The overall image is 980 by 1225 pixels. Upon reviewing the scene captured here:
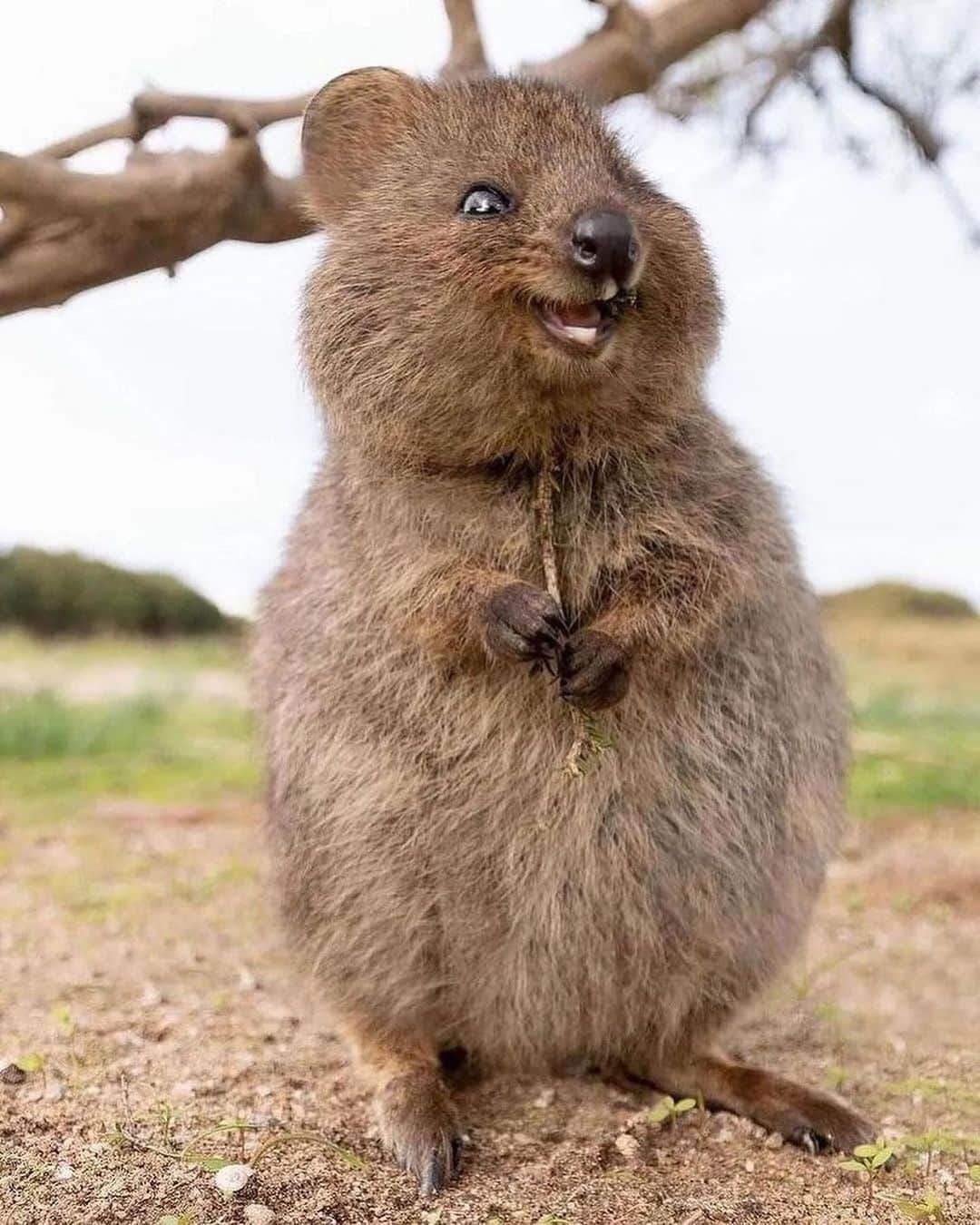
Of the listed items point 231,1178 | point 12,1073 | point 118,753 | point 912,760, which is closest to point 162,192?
point 12,1073

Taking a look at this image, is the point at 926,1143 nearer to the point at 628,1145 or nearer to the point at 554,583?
the point at 628,1145

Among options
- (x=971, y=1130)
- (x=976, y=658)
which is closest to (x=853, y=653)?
(x=976, y=658)

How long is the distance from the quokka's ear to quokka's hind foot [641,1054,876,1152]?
247cm

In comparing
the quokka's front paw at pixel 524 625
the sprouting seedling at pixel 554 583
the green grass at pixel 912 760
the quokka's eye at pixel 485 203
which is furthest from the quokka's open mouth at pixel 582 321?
the green grass at pixel 912 760

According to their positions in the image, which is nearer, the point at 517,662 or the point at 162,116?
the point at 517,662

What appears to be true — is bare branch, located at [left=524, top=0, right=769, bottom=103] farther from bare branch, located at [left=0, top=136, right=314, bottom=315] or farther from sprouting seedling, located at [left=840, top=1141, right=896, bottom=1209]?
sprouting seedling, located at [left=840, top=1141, right=896, bottom=1209]

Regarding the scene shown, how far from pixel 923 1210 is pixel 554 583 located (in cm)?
166

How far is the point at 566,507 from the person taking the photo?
10.9 feet

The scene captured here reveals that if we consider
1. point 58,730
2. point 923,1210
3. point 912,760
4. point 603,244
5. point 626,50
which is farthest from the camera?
point 58,730

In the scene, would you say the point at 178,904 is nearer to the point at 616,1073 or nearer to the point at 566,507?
the point at 616,1073

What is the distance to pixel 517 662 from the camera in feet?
10.5

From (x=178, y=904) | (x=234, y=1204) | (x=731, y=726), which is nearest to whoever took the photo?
(x=234, y=1204)

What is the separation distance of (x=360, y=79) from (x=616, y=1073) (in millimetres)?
2801

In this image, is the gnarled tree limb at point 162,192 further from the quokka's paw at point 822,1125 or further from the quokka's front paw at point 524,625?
the quokka's paw at point 822,1125
